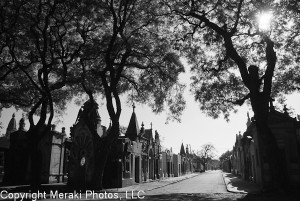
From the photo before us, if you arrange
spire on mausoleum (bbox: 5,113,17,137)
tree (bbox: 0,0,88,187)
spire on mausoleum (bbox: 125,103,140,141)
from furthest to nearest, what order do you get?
1. spire on mausoleum (bbox: 5,113,17,137)
2. spire on mausoleum (bbox: 125,103,140,141)
3. tree (bbox: 0,0,88,187)

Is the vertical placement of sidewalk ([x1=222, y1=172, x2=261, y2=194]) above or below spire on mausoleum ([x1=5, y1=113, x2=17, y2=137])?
below

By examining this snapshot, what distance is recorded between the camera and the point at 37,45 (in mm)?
17844

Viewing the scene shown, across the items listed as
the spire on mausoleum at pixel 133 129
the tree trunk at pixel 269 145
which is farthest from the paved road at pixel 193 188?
the spire on mausoleum at pixel 133 129

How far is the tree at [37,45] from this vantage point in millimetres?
16938

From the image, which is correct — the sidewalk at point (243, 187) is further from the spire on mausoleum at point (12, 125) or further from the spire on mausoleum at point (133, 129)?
the spire on mausoleum at point (12, 125)

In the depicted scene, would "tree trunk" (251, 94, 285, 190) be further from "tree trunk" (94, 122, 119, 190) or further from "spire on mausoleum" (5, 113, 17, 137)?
"spire on mausoleum" (5, 113, 17, 137)

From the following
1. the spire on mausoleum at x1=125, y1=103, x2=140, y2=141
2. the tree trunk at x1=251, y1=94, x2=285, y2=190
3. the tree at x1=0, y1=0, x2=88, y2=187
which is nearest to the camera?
the tree trunk at x1=251, y1=94, x2=285, y2=190

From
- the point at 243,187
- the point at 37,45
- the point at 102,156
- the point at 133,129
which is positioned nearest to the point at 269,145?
the point at 243,187

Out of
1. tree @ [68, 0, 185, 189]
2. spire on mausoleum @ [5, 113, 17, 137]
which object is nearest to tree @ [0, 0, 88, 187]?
tree @ [68, 0, 185, 189]

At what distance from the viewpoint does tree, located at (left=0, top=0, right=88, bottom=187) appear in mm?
16938

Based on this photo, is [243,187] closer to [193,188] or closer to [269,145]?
[193,188]

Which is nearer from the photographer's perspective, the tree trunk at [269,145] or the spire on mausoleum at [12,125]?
the tree trunk at [269,145]

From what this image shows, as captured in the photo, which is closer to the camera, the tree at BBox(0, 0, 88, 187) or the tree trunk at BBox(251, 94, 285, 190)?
the tree trunk at BBox(251, 94, 285, 190)

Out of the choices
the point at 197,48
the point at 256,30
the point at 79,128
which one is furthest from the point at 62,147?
the point at 256,30
